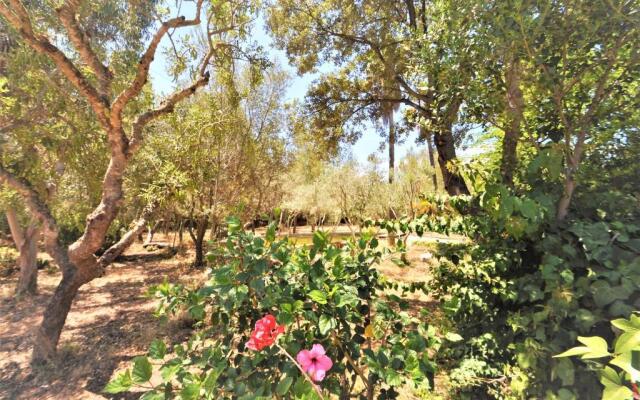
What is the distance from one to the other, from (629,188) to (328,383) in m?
1.99

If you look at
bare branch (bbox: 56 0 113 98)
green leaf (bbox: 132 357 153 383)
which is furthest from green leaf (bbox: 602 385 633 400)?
bare branch (bbox: 56 0 113 98)

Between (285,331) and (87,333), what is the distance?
18.9 feet

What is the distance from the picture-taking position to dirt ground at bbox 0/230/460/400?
3.58m

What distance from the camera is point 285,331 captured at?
142 cm

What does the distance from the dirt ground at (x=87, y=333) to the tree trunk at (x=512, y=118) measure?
808 millimetres

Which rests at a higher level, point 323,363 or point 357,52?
point 357,52

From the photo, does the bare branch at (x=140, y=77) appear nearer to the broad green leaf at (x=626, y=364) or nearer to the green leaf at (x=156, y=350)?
the green leaf at (x=156, y=350)

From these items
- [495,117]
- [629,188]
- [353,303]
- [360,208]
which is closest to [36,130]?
[353,303]

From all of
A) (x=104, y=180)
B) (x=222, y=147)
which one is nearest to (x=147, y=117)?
(x=104, y=180)

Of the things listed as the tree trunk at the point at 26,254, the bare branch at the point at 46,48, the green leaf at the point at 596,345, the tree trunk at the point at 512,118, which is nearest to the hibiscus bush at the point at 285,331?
the green leaf at the point at 596,345

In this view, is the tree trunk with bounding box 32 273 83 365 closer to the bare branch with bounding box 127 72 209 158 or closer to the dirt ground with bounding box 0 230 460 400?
the dirt ground with bounding box 0 230 460 400

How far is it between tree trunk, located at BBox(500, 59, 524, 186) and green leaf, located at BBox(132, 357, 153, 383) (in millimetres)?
2210

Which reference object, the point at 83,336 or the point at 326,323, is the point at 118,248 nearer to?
the point at 83,336

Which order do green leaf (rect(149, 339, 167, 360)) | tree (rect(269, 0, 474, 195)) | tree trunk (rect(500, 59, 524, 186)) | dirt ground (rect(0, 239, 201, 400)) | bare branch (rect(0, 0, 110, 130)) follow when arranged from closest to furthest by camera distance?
green leaf (rect(149, 339, 167, 360)) < tree trunk (rect(500, 59, 524, 186)) < bare branch (rect(0, 0, 110, 130)) < dirt ground (rect(0, 239, 201, 400)) < tree (rect(269, 0, 474, 195))
